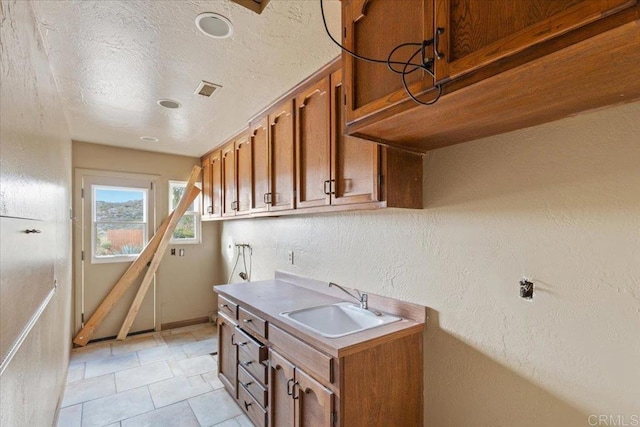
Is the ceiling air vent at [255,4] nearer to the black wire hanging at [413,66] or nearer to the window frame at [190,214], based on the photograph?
the black wire hanging at [413,66]

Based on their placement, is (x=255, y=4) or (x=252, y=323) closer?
(x=255, y=4)

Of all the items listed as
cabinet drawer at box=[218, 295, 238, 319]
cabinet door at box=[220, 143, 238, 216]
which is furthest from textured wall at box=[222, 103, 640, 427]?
cabinet door at box=[220, 143, 238, 216]

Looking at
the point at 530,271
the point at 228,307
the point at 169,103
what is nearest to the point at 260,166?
the point at 169,103

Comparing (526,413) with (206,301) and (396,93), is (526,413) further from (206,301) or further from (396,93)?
(206,301)

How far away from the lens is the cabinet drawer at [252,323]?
1987mm

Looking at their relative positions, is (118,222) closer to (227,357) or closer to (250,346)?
(227,357)

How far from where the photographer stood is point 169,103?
2494 mm

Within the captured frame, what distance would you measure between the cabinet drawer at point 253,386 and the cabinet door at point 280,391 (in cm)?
12

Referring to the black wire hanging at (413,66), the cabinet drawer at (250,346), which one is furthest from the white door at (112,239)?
the black wire hanging at (413,66)

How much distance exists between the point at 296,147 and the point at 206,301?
10.8ft

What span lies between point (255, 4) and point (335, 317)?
188 cm

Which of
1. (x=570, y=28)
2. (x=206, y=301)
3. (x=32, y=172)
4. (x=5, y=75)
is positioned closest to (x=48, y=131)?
(x=32, y=172)

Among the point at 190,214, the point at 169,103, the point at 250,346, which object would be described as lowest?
the point at 250,346

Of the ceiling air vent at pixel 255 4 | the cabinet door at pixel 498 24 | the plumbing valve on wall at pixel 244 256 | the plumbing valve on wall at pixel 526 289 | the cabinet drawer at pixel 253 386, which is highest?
the ceiling air vent at pixel 255 4
